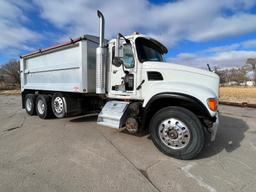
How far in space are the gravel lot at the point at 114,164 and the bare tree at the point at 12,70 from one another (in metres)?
52.3

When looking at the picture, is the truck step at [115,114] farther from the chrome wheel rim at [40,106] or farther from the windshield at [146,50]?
the chrome wheel rim at [40,106]

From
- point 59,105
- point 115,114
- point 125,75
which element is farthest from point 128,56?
point 59,105

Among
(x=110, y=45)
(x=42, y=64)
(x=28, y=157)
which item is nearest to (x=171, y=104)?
(x=110, y=45)

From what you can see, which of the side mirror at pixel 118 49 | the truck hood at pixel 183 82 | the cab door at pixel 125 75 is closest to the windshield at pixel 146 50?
the cab door at pixel 125 75

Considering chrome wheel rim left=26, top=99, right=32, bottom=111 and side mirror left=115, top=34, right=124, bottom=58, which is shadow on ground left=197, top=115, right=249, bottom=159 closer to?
side mirror left=115, top=34, right=124, bottom=58

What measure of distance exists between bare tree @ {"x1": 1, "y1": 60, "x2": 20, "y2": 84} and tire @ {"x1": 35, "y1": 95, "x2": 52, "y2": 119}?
160 feet

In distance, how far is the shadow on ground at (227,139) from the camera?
364cm

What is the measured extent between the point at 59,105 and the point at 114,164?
147 inches

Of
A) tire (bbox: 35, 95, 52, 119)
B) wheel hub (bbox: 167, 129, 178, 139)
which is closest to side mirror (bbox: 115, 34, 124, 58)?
wheel hub (bbox: 167, 129, 178, 139)

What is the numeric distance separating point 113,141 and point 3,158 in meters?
2.26

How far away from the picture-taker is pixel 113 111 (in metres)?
4.29

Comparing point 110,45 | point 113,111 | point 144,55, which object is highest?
point 110,45

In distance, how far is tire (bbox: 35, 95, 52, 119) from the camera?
619cm

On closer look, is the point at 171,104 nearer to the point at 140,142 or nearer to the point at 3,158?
the point at 140,142
